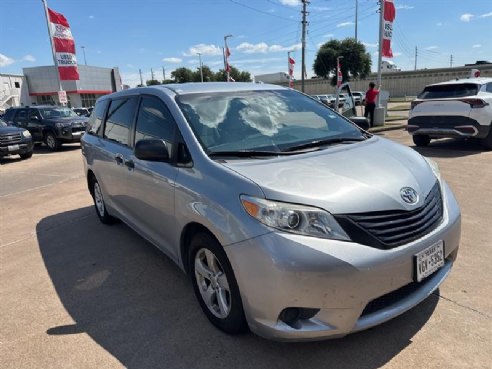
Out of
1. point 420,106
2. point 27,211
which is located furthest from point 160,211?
point 420,106

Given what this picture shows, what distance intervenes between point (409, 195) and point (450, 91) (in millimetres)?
8428

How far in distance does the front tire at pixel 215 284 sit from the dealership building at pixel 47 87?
60784 millimetres

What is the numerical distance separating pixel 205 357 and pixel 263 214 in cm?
110

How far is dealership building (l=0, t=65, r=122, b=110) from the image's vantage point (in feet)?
188

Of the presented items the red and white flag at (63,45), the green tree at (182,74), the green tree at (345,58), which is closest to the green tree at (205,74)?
the green tree at (182,74)

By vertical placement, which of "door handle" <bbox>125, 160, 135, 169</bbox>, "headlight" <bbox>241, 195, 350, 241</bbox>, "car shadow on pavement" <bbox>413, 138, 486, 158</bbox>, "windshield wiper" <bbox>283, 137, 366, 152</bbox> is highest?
"windshield wiper" <bbox>283, 137, 366, 152</bbox>

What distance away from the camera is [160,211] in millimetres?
3471

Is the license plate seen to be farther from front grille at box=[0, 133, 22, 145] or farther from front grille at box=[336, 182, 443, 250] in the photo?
front grille at box=[0, 133, 22, 145]

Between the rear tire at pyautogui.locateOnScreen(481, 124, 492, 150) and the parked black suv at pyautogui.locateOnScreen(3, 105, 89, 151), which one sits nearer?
the rear tire at pyautogui.locateOnScreen(481, 124, 492, 150)

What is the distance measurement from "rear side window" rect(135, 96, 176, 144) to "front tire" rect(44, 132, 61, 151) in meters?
13.7

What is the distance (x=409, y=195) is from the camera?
2.57 meters

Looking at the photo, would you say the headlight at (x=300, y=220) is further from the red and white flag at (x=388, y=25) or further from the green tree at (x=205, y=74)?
the green tree at (x=205, y=74)

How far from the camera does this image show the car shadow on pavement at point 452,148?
938 centimetres

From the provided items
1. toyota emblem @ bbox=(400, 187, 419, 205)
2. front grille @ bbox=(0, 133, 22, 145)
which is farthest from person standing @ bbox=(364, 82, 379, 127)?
toyota emblem @ bbox=(400, 187, 419, 205)
